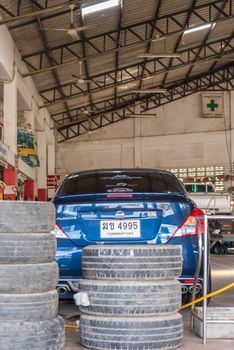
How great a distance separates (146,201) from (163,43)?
765 inches

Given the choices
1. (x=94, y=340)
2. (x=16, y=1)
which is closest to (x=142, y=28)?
(x=16, y=1)

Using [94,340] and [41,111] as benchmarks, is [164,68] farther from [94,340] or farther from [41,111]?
[94,340]

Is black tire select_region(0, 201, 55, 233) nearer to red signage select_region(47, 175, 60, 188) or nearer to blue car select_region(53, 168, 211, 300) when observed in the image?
blue car select_region(53, 168, 211, 300)

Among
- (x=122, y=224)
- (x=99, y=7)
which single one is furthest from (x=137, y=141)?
(x=122, y=224)

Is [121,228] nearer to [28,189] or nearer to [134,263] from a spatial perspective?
[134,263]

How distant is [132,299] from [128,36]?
17.9 meters

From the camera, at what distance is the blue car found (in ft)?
16.2

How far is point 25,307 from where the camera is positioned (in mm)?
3662

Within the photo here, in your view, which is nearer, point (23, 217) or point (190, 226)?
point (23, 217)

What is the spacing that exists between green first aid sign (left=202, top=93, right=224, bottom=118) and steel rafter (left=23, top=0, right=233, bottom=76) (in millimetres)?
11390

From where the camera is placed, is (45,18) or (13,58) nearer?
(45,18)

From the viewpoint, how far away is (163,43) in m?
23.5

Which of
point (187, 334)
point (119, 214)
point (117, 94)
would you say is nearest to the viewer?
point (187, 334)

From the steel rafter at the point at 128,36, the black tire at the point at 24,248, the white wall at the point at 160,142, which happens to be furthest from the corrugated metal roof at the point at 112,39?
the black tire at the point at 24,248
